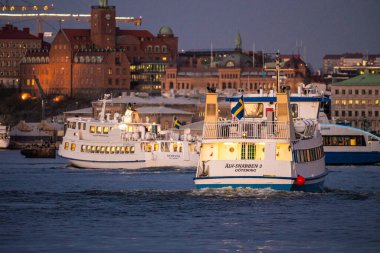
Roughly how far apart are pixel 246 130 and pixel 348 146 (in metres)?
46.4

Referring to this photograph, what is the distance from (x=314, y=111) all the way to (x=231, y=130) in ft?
30.2

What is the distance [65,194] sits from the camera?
231 ft

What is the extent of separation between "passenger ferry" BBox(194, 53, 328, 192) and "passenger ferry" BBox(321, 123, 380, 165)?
140ft

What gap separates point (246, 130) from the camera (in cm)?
6359

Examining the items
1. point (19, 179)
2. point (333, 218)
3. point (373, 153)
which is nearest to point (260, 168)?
point (333, 218)

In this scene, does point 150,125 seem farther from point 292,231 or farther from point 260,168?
point 292,231

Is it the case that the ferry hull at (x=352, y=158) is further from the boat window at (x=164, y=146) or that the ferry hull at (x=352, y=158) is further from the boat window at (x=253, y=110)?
the boat window at (x=253, y=110)

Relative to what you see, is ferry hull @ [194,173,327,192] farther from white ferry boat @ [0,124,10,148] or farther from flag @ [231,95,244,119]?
white ferry boat @ [0,124,10,148]

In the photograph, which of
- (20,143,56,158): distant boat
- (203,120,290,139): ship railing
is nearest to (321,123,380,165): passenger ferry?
(20,143,56,158): distant boat

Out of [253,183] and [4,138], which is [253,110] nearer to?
[253,183]

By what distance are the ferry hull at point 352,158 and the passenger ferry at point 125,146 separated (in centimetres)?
1255

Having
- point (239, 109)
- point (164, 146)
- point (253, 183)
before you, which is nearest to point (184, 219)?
point (253, 183)

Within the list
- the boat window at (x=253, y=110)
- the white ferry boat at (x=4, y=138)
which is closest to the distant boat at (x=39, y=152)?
the white ferry boat at (x=4, y=138)

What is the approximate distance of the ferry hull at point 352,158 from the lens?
108 meters
